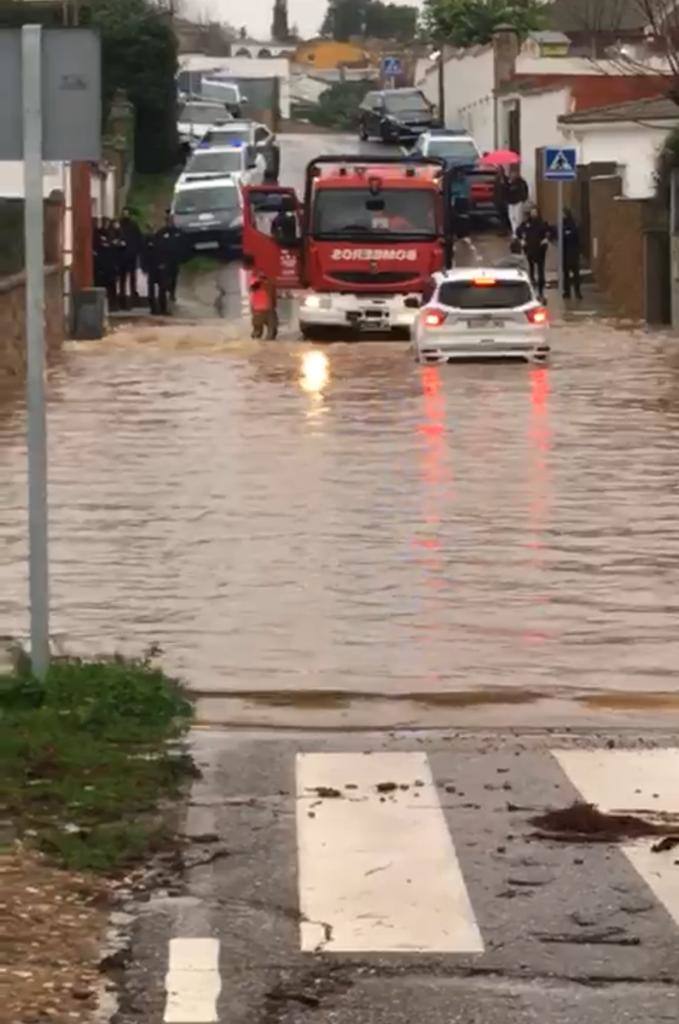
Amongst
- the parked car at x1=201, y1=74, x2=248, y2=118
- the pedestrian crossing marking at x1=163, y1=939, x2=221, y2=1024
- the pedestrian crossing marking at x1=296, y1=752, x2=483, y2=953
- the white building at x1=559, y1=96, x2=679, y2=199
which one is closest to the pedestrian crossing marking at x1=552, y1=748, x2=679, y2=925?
the pedestrian crossing marking at x1=296, y1=752, x2=483, y2=953

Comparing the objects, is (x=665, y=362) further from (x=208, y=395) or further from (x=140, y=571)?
(x=140, y=571)

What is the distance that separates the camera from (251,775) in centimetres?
1041

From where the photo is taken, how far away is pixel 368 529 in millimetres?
18641

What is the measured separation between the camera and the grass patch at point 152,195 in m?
65.4

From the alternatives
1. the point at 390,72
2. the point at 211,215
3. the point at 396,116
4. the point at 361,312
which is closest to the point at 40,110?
the point at 361,312

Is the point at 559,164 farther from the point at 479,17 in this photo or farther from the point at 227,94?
the point at 227,94

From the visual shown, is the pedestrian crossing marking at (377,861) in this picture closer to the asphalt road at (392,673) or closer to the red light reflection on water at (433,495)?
the asphalt road at (392,673)

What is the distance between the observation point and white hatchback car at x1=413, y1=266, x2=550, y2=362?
34469 mm

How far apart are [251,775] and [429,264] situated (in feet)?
104

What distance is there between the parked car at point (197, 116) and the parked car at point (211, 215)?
920 inches

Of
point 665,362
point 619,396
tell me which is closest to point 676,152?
point 665,362

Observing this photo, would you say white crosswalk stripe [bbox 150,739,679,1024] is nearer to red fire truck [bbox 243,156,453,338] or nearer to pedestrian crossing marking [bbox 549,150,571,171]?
red fire truck [bbox 243,156,453,338]

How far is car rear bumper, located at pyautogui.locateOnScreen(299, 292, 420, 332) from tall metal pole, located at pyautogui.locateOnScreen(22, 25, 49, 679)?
3053cm

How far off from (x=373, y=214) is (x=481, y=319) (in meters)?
7.93
